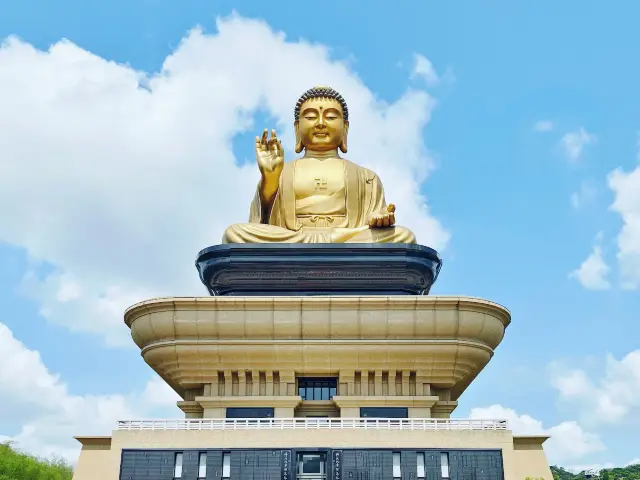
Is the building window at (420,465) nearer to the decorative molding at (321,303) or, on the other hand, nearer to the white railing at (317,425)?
the white railing at (317,425)

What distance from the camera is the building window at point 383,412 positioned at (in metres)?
24.0

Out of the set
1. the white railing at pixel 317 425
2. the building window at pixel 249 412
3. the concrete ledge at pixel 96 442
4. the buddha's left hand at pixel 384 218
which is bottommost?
the concrete ledge at pixel 96 442

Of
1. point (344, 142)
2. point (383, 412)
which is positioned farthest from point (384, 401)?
point (344, 142)

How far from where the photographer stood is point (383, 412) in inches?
948

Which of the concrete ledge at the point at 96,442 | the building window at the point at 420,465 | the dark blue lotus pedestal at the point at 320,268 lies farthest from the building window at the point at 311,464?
the dark blue lotus pedestal at the point at 320,268

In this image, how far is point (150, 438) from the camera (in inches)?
827

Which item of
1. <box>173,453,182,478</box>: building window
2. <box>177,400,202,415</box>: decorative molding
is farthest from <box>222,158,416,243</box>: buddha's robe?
<box>173,453,182,478</box>: building window

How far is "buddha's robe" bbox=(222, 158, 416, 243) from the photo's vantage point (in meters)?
28.7

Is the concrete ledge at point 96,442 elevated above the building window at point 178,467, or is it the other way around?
the concrete ledge at point 96,442

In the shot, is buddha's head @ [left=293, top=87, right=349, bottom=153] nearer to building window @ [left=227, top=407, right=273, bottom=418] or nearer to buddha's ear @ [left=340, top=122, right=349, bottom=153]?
buddha's ear @ [left=340, top=122, right=349, bottom=153]

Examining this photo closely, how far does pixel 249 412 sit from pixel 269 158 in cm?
877

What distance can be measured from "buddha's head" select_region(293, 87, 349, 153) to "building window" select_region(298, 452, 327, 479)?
14097 millimetres

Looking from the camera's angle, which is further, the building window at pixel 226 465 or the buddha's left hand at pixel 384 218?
the buddha's left hand at pixel 384 218

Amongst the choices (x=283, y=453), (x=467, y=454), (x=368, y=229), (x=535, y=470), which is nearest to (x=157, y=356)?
(x=283, y=453)
